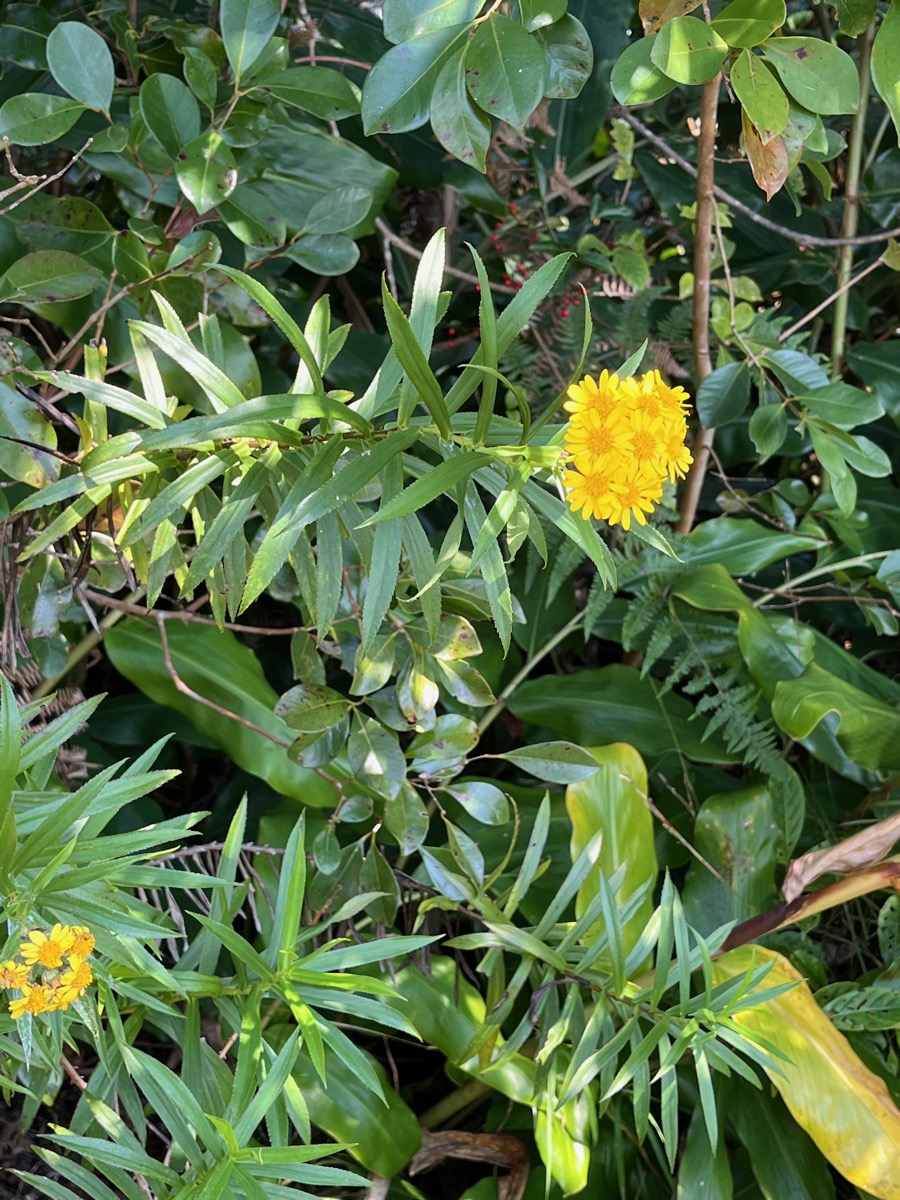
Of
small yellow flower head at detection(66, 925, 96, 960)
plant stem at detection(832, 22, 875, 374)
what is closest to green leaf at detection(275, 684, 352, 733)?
small yellow flower head at detection(66, 925, 96, 960)

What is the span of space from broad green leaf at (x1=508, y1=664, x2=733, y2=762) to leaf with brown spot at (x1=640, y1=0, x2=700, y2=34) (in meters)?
0.70

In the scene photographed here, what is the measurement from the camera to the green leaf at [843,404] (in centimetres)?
98

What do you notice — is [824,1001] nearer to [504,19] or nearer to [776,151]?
[776,151]

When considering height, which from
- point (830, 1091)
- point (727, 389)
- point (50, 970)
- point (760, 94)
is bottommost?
point (830, 1091)

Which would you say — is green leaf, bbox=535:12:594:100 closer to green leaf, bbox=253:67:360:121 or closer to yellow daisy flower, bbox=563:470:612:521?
green leaf, bbox=253:67:360:121

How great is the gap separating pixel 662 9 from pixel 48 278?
0.45 metres

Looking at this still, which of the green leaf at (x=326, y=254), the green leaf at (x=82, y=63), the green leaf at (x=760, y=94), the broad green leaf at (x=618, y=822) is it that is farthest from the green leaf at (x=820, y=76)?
the broad green leaf at (x=618, y=822)

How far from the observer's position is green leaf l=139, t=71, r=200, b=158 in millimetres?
706

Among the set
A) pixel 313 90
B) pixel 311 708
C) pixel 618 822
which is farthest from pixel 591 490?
pixel 618 822

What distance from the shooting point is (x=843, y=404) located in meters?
0.98

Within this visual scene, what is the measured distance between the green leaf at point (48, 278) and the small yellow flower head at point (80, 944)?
0.43 meters

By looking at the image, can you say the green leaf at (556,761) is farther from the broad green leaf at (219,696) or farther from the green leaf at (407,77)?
the green leaf at (407,77)

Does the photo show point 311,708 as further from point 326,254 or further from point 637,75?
point 637,75

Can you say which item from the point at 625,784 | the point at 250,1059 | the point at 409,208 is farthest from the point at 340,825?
the point at 409,208
